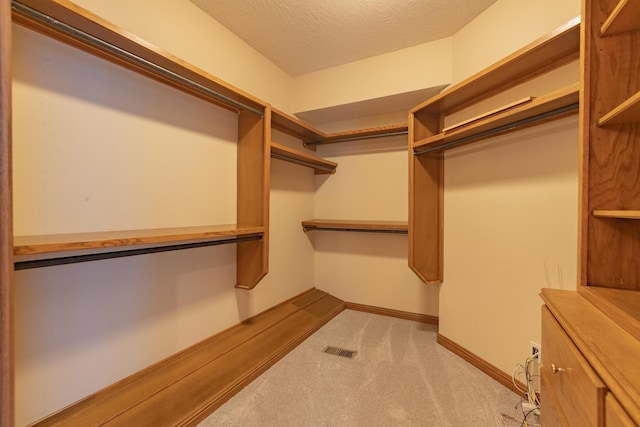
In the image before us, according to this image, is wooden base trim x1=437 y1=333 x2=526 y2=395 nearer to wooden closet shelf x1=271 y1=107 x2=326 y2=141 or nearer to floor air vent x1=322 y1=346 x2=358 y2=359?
floor air vent x1=322 y1=346 x2=358 y2=359

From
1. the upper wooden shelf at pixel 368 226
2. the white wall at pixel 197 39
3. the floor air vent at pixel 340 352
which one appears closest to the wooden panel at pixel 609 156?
the upper wooden shelf at pixel 368 226

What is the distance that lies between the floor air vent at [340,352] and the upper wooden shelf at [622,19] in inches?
84.3

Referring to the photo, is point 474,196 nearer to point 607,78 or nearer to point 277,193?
point 607,78

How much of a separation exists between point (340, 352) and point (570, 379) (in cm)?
152

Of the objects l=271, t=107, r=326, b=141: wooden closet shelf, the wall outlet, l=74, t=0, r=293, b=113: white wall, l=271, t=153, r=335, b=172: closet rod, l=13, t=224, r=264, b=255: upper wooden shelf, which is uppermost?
l=74, t=0, r=293, b=113: white wall

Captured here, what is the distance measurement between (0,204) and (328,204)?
98.8 inches

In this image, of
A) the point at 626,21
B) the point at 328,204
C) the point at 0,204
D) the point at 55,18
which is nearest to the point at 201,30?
the point at 55,18

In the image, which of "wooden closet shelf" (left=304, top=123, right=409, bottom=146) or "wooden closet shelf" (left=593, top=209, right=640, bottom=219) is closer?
"wooden closet shelf" (left=593, top=209, right=640, bottom=219)

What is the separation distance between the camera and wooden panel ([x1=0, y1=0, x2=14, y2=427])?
0.69 m

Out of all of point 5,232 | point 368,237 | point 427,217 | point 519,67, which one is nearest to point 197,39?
point 5,232

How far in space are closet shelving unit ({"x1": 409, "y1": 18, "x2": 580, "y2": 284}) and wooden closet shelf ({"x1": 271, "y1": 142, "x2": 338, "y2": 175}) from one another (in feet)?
3.01

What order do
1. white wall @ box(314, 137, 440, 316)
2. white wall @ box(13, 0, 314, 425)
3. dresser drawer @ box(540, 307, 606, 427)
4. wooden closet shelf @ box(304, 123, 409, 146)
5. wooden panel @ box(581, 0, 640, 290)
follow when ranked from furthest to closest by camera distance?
white wall @ box(314, 137, 440, 316) → wooden closet shelf @ box(304, 123, 409, 146) → white wall @ box(13, 0, 314, 425) → wooden panel @ box(581, 0, 640, 290) → dresser drawer @ box(540, 307, 606, 427)

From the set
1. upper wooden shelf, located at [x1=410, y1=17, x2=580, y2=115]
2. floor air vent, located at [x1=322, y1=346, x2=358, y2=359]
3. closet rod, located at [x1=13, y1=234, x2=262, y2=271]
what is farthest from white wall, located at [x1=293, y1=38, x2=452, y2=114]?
floor air vent, located at [x1=322, y1=346, x2=358, y2=359]

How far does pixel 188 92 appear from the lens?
170 centimetres
